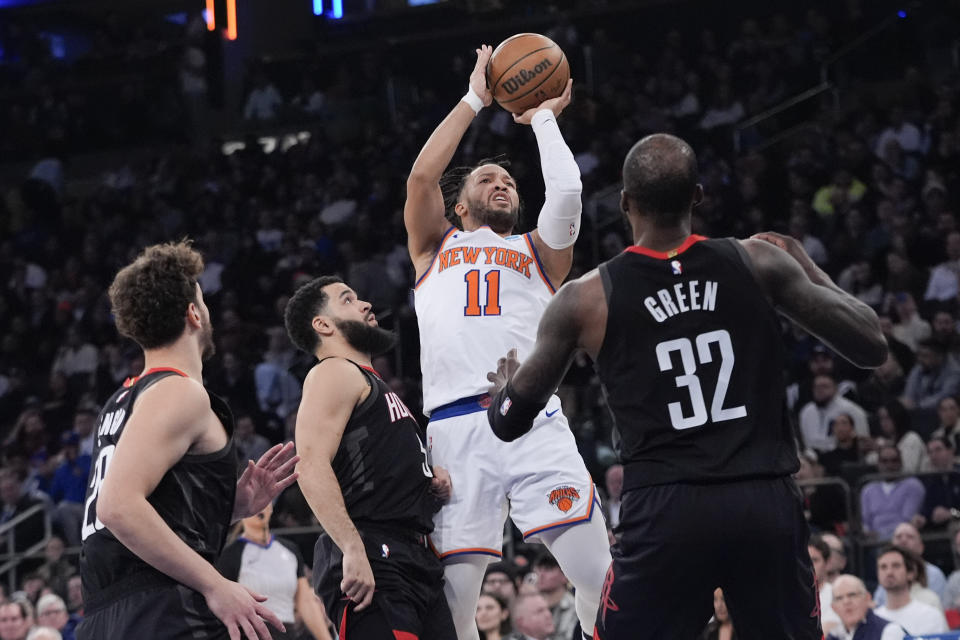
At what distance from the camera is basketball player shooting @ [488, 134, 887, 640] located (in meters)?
3.58

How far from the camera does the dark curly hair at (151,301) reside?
402 cm

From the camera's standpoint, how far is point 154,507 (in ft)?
12.4

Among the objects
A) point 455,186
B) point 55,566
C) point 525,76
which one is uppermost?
point 525,76

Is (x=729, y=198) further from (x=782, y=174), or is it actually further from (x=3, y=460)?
(x=3, y=460)

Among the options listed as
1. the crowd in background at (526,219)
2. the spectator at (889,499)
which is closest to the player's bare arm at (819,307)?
the crowd in background at (526,219)

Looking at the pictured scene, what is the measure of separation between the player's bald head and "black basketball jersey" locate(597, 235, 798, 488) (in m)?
0.15

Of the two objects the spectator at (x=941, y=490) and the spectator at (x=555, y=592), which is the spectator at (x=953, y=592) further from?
the spectator at (x=555, y=592)

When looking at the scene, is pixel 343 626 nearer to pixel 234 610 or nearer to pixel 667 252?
pixel 234 610

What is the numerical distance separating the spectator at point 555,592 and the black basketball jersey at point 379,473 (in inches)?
183

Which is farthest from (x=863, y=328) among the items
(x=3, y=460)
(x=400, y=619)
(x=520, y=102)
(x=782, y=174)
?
(x=3, y=460)

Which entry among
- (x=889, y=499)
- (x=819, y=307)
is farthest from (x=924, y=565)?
(x=819, y=307)

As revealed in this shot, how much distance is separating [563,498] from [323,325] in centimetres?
125

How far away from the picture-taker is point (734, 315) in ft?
11.9

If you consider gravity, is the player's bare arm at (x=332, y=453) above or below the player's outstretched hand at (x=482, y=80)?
below
